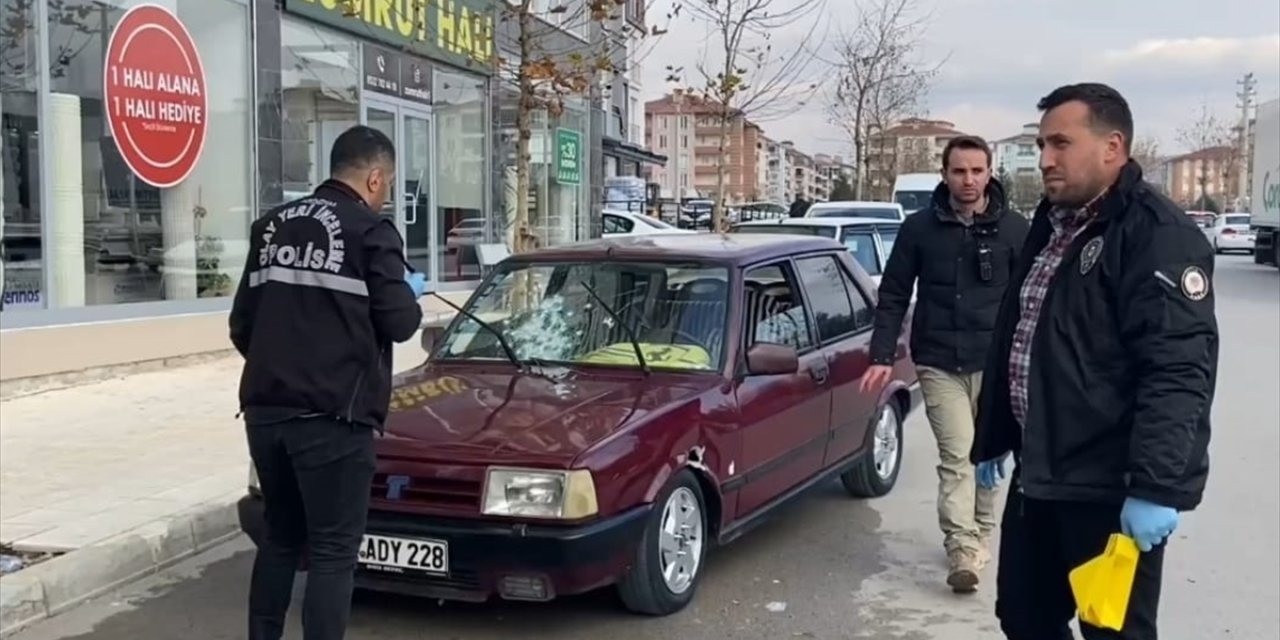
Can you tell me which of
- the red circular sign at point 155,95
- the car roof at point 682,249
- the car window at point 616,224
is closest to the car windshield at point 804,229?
the red circular sign at point 155,95

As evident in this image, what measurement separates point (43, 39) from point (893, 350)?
7654mm

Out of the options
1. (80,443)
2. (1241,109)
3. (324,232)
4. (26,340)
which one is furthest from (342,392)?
(1241,109)

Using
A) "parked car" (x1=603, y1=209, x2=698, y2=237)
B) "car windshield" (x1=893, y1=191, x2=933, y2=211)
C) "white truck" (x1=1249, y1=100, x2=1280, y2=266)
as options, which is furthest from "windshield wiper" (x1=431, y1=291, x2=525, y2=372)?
"white truck" (x1=1249, y1=100, x2=1280, y2=266)

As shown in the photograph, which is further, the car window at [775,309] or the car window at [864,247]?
the car window at [864,247]

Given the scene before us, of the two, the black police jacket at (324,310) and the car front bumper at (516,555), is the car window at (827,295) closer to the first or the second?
the car front bumper at (516,555)

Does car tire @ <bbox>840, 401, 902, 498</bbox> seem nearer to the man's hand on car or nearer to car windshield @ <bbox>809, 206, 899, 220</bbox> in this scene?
the man's hand on car

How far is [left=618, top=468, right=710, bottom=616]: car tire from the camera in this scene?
4.74 m

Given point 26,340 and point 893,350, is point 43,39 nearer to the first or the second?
point 26,340

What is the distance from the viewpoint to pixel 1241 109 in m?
81.0

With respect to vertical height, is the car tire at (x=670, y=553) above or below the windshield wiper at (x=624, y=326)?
below

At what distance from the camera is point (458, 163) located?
1747 cm

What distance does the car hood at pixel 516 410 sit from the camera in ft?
15.0

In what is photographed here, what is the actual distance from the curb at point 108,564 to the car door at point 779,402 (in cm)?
279

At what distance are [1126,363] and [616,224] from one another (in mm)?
20232
